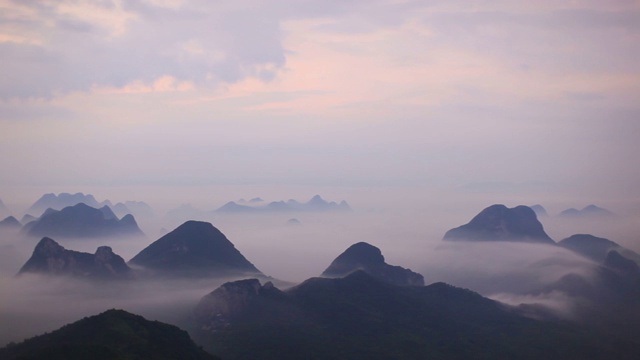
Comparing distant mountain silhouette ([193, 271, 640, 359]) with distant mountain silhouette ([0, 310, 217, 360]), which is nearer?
distant mountain silhouette ([0, 310, 217, 360])

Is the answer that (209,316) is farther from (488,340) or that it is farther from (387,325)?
(488,340)

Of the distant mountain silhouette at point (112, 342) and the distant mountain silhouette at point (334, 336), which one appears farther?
the distant mountain silhouette at point (334, 336)

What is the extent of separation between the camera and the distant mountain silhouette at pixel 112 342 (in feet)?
367

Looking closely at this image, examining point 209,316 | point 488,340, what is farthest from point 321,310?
point 488,340

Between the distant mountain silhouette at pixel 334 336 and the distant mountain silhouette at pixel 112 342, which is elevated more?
the distant mountain silhouette at pixel 112 342

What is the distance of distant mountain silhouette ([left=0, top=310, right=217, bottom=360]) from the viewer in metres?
112

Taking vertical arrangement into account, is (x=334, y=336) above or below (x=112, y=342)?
below

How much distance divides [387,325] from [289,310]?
2946 centimetres

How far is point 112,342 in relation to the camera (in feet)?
399

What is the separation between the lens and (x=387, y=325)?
19300cm

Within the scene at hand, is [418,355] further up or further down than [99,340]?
further down

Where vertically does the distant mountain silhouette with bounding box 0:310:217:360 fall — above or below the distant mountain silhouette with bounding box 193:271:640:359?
above

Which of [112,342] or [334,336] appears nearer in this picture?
[112,342]

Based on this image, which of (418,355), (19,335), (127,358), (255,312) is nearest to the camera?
(127,358)
